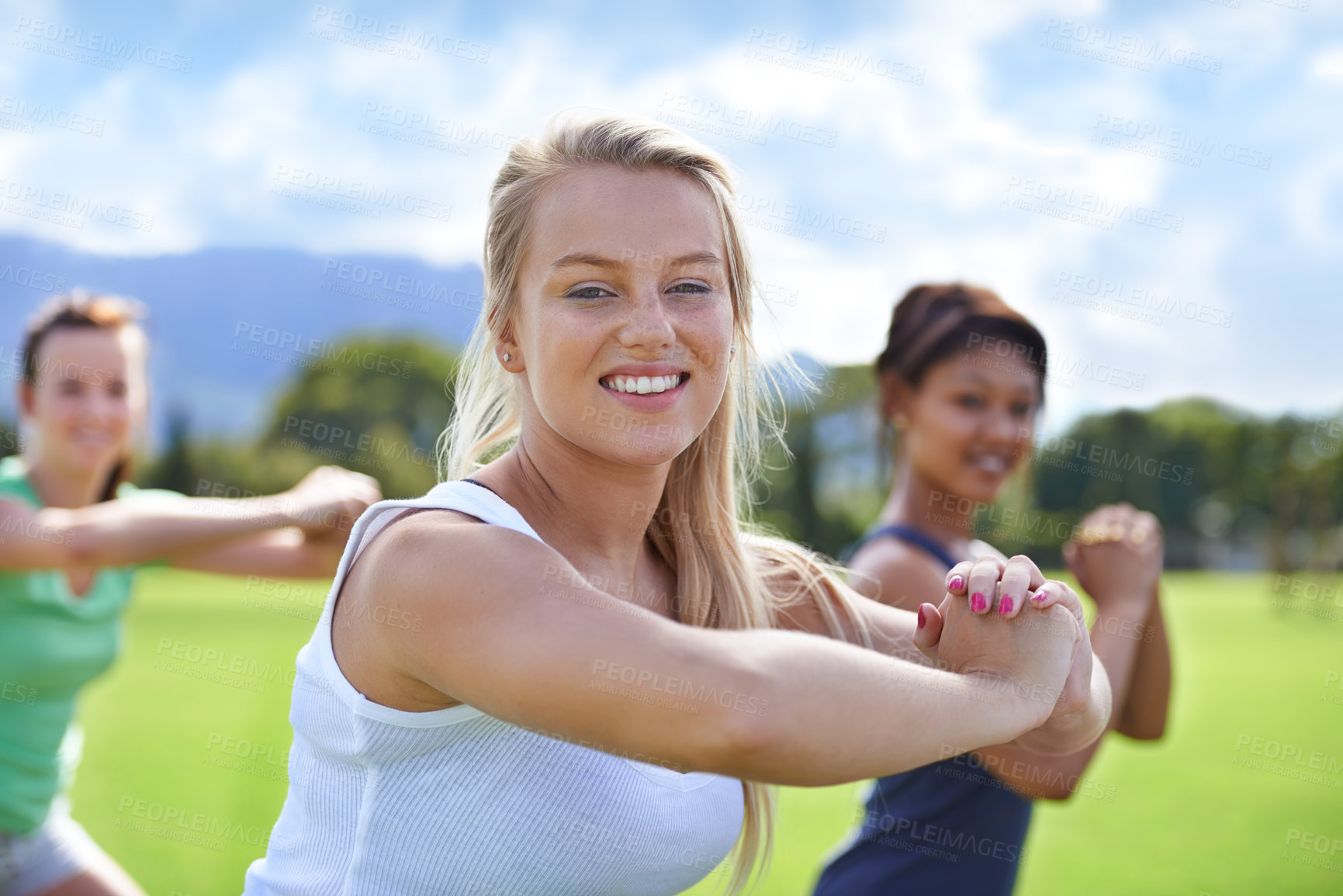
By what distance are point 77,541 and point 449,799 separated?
2359 mm

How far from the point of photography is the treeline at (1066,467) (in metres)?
36.7

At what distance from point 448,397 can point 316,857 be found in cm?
154

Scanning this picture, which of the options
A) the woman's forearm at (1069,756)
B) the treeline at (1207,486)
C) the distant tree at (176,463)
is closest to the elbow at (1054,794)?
the woman's forearm at (1069,756)

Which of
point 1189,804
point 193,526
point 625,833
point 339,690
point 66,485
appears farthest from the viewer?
point 1189,804

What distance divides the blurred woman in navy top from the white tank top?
1421 millimetres

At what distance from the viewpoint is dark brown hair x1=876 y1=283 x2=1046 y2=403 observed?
11.7 ft

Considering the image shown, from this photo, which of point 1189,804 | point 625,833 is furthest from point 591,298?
point 1189,804

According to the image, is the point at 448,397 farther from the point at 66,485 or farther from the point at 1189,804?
the point at 1189,804

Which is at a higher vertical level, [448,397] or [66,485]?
[448,397]

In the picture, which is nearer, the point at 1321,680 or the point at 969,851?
the point at 969,851

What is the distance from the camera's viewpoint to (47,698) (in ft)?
12.9

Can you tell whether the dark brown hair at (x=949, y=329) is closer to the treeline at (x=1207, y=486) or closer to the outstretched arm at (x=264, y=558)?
the outstretched arm at (x=264, y=558)

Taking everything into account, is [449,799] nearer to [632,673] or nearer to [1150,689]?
[632,673]

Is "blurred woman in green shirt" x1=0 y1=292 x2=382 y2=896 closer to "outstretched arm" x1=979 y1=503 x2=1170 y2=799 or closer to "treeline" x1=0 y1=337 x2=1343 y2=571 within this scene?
"outstretched arm" x1=979 y1=503 x2=1170 y2=799
